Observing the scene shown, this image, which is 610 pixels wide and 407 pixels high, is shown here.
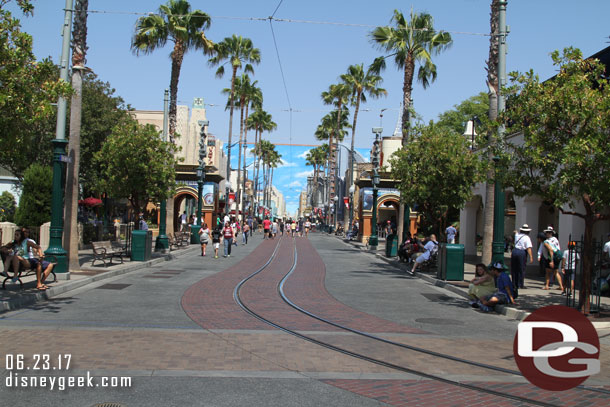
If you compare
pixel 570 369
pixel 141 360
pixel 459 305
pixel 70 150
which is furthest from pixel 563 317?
pixel 70 150

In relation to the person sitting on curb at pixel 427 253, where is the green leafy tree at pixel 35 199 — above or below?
above

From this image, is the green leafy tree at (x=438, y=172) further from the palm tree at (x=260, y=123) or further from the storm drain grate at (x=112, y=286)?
the palm tree at (x=260, y=123)

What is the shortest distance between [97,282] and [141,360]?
9.64m

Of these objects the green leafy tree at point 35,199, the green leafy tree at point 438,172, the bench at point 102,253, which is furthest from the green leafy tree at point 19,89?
the green leafy tree at point 35,199

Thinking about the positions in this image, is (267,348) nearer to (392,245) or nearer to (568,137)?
(568,137)

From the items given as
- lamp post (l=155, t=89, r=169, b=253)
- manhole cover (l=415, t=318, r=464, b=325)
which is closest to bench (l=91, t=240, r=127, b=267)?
lamp post (l=155, t=89, r=169, b=253)

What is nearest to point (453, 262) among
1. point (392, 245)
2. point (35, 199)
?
point (392, 245)

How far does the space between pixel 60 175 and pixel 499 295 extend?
11.2 m

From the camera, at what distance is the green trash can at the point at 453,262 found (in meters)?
18.6

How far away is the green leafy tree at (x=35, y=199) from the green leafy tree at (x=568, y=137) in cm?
2340

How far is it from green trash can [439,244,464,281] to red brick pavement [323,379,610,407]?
11.8 metres
